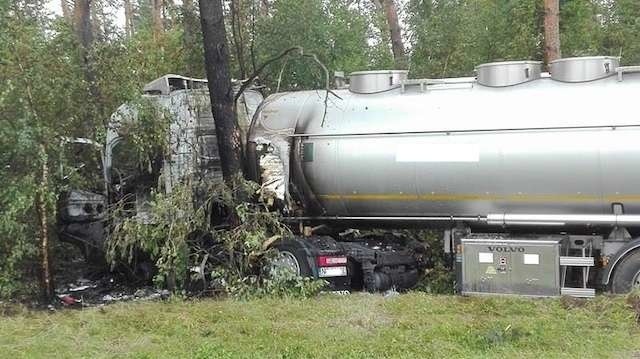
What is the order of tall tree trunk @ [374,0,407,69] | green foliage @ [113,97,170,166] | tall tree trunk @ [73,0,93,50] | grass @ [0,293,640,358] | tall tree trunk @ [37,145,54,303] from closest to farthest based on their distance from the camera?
1. grass @ [0,293,640,358]
2. tall tree trunk @ [37,145,54,303]
3. green foliage @ [113,97,170,166]
4. tall tree trunk @ [73,0,93,50]
5. tall tree trunk @ [374,0,407,69]

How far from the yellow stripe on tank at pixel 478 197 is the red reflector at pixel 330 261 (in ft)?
2.90

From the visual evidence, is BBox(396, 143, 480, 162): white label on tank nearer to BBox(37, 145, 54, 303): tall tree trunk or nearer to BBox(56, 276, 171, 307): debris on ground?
BBox(56, 276, 171, 307): debris on ground

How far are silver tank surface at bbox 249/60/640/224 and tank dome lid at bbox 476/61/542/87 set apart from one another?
11cm

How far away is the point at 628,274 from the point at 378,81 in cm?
428

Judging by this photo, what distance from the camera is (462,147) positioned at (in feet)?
33.3

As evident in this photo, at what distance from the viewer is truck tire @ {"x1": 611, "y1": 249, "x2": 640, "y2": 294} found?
936cm

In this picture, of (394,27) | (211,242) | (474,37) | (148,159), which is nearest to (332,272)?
(211,242)

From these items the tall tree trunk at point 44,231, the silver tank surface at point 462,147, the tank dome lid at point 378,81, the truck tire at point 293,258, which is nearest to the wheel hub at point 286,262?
the truck tire at point 293,258

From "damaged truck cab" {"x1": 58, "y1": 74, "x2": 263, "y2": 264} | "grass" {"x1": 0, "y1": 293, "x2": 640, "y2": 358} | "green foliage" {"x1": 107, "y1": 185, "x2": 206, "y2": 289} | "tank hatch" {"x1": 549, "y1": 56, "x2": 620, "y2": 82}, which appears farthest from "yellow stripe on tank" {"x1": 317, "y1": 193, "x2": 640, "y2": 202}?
"damaged truck cab" {"x1": 58, "y1": 74, "x2": 263, "y2": 264}

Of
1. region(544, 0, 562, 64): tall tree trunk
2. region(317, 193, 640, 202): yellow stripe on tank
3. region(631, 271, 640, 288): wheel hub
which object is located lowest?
region(631, 271, 640, 288): wheel hub

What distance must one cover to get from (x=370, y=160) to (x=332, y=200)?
922 mm

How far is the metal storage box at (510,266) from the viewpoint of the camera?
960cm

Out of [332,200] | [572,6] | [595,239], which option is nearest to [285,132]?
[332,200]

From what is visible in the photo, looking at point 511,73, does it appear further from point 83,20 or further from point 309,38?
point 83,20
